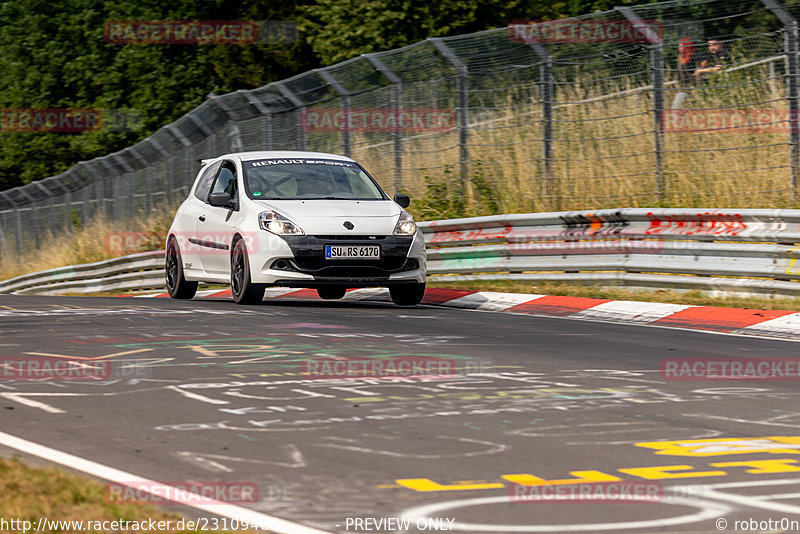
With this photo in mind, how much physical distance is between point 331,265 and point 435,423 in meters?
6.59

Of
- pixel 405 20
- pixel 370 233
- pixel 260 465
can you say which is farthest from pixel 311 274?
pixel 405 20

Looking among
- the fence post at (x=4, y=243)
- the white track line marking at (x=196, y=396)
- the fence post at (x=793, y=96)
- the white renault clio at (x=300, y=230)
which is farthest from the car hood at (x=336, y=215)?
the fence post at (x=4, y=243)

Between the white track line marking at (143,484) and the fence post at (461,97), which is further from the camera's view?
the fence post at (461,97)

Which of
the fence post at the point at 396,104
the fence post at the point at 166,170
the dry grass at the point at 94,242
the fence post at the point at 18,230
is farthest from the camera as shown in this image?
the fence post at the point at 18,230

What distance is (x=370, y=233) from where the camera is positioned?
12.9 metres

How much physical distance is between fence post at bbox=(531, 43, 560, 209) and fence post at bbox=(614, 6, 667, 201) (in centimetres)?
156

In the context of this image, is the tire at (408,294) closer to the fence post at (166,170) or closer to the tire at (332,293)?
the tire at (332,293)

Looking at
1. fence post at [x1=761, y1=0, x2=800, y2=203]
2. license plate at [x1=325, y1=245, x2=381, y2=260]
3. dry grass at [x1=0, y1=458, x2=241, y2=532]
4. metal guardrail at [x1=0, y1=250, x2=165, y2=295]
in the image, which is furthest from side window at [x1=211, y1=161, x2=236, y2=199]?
dry grass at [x1=0, y1=458, x2=241, y2=532]

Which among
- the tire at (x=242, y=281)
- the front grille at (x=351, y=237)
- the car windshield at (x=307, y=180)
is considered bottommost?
the tire at (x=242, y=281)

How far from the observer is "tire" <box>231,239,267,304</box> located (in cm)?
1309

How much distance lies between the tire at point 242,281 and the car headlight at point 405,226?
58.2 inches

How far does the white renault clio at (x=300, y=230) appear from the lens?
12.7 m

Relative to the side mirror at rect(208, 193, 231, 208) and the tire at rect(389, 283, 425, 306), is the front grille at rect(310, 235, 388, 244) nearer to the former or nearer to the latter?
the tire at rect(389, 283, 425, 306)

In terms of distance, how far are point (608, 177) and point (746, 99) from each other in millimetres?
2037
